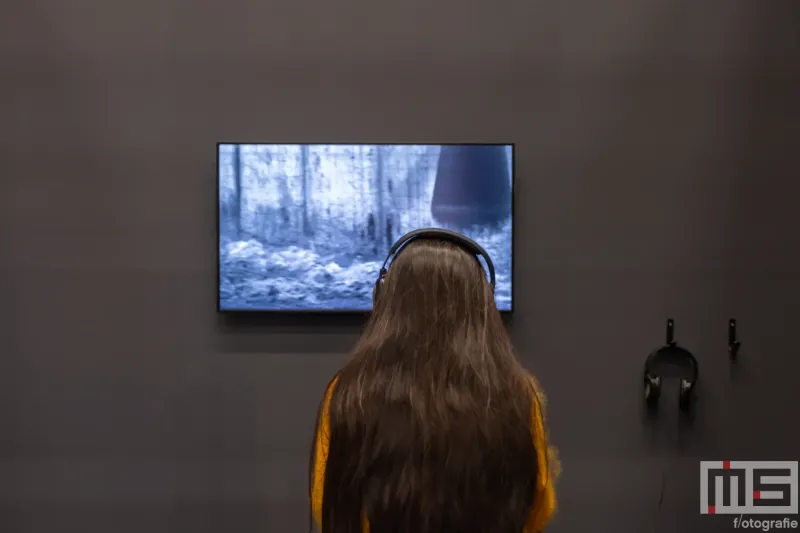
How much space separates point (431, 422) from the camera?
3.57 feet

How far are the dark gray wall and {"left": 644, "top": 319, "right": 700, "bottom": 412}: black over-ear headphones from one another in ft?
0.13

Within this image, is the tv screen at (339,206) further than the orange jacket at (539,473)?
Yes

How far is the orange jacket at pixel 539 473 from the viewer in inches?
46.1

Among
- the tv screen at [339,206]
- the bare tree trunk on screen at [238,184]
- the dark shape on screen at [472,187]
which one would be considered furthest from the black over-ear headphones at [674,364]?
the bare tree trunk on screen at [238,184]

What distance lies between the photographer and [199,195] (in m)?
2.28

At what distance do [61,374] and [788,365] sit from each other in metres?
2.60

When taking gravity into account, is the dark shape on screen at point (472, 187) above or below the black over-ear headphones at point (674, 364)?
above

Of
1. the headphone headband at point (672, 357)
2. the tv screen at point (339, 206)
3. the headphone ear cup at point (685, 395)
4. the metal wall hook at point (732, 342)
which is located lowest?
the headphone ear cup at point (685, 395)

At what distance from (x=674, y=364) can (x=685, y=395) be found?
0.37ft

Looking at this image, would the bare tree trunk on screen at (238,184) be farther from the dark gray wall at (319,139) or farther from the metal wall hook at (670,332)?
the metal wall hook at (670,332)

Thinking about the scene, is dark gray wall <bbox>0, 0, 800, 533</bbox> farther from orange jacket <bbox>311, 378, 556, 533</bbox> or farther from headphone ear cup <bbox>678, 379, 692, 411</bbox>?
orange jacket <bbox>311, 378, 556, 533</bbox>

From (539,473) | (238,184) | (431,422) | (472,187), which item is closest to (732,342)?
(472,187)

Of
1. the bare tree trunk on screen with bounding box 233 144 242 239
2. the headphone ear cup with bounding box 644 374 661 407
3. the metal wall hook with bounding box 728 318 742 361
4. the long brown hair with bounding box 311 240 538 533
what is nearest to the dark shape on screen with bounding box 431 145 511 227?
the bare tree trunk on screen with bounding box 233 144 242 239

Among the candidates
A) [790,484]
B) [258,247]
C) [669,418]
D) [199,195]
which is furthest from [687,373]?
[199,195]
